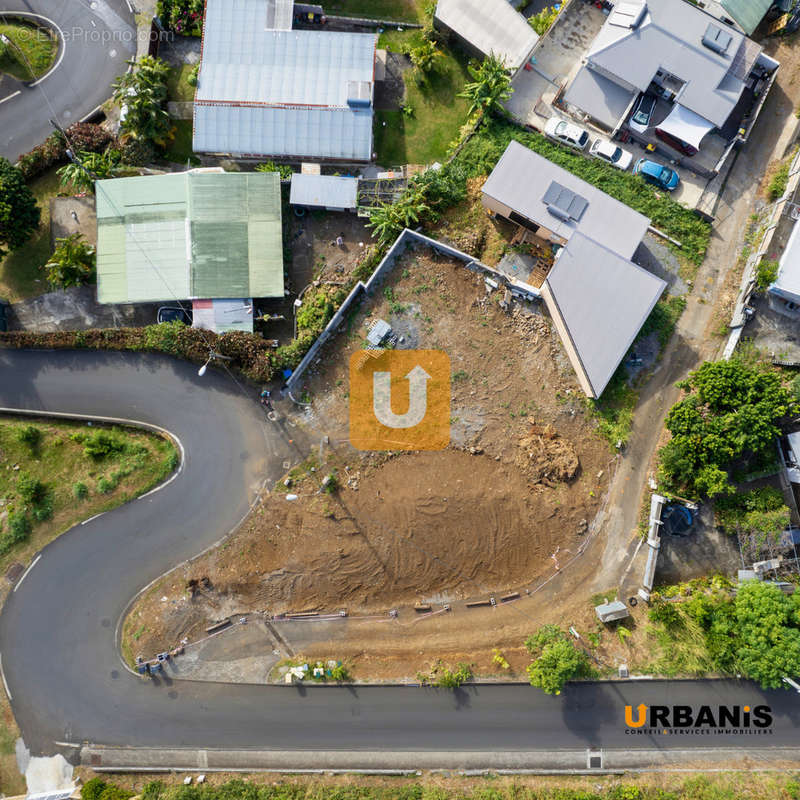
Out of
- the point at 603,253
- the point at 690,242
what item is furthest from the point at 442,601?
the point at 690,242

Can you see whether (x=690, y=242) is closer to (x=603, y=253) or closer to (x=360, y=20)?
(x=603, y=253)

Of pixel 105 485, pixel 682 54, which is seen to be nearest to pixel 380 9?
pixel 682 54

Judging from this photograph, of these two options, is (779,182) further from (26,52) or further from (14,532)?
(14,532)

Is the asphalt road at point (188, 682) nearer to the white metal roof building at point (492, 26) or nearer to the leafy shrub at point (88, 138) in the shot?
the leafy shrub at point (88, 138)

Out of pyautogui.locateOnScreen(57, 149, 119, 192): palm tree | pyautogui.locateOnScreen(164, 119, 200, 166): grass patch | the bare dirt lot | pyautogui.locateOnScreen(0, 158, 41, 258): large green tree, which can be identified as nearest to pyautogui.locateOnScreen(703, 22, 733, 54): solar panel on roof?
the bare dirt lot

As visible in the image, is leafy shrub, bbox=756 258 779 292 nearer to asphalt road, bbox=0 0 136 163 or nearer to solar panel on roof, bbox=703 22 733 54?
solar panel on roof, bbox=703 22 733 54

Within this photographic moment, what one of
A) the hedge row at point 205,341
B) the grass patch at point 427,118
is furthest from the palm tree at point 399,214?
the hedge row at point 205,341

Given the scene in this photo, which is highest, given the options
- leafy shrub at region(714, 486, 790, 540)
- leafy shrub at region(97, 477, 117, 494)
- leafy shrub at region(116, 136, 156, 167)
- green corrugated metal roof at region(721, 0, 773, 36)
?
green corrugated metal roof at region(721, 0, 773, 36)
